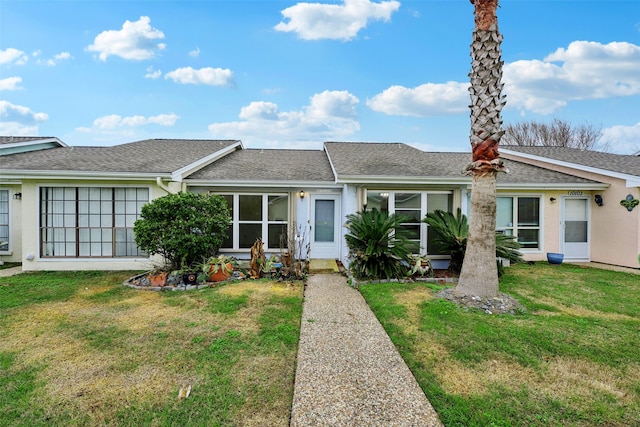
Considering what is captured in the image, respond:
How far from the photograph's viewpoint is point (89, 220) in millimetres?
8844

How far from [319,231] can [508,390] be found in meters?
7.25

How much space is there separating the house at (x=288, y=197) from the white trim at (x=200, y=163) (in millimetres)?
67

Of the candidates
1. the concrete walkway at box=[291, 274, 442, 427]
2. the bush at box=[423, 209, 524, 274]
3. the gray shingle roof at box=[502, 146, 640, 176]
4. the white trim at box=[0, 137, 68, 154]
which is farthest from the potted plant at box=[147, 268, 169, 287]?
the gray shingle roof at box=[502, 146, 640, 176]

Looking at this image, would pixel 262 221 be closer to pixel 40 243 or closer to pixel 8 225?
pixel 40 243

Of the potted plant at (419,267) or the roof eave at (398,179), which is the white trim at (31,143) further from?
the potted plant at (419,267)

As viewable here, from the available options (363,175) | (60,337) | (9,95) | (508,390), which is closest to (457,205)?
(363,175)

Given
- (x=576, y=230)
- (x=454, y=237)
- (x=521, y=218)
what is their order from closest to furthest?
1. (x=454, y=237)
2. (x=521, y=218)
3. (x=576, y=230)

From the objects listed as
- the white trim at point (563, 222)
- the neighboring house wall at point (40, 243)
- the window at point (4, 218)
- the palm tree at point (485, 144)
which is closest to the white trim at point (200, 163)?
the neighboring house wall at point (40, 243)

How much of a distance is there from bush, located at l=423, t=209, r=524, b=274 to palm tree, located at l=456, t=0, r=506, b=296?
78.8 inches

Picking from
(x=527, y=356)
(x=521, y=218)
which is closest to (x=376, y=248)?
(x=527, y=356)

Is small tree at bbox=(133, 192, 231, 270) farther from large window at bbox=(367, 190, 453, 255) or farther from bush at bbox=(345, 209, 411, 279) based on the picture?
large window at bbox=(367, 190, 453, 255)

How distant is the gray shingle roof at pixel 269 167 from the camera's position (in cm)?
961

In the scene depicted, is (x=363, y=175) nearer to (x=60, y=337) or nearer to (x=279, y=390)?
(x=279, y=390)

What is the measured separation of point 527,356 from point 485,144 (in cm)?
385
